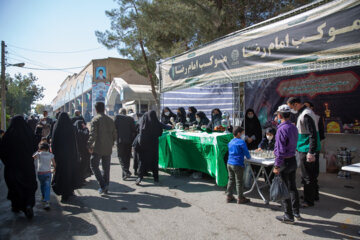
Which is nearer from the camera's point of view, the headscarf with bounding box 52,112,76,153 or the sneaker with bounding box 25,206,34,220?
the sneaker with bounding box 25,206,34,220

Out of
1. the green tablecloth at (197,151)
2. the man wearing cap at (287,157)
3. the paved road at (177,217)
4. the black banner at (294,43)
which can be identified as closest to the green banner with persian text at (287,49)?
the black banner at (294,43)

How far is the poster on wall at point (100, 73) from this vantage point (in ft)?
85.4

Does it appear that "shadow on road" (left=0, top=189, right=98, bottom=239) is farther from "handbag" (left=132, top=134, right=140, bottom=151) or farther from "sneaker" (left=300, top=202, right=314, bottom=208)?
"sneaker" (left=300, top=202, right=314, bottom=208)

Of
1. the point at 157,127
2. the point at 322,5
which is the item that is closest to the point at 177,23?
the point at 157,127

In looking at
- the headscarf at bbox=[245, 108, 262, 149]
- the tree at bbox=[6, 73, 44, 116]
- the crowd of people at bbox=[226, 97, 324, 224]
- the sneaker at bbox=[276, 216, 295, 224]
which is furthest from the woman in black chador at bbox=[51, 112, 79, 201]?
the tree at bbox=[6, 73, 44, 116]

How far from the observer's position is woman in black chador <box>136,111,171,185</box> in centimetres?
545

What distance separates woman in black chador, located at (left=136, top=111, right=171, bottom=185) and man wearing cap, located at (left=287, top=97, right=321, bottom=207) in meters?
2.88

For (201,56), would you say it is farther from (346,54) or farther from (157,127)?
(346,54)

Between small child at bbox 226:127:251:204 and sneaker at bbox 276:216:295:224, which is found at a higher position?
small child at bbox 226:127:251:204

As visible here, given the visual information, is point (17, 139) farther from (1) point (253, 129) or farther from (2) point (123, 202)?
(1) point (253, 129)

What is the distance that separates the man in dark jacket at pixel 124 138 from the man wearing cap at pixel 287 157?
12.2 feet

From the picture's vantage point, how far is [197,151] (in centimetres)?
550

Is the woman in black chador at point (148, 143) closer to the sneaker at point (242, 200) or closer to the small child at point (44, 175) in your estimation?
the small child at point (44, 175)

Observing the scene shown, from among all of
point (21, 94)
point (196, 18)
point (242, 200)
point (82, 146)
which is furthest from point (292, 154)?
point (21, 94)
